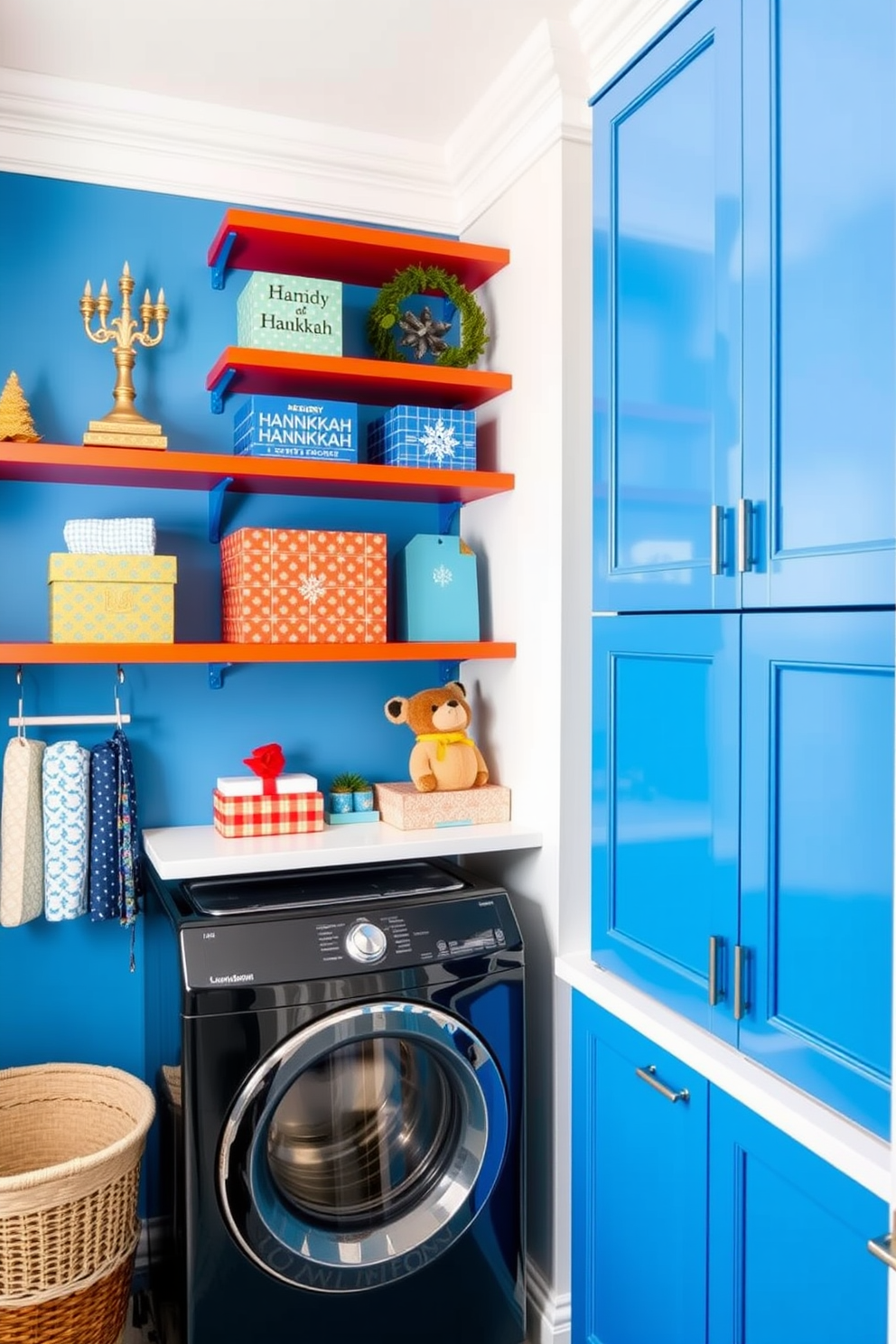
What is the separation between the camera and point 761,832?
1552mm

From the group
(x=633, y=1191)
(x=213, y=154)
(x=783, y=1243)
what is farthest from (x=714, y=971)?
(x=213, y=154)

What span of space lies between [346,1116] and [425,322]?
5.52ft

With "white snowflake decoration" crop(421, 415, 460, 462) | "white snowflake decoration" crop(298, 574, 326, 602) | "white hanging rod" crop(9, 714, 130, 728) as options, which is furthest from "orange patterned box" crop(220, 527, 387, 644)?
"white hanging rod" crop(9, 714, 130, 728)

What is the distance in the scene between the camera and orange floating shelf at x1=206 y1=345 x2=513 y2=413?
220 centimetres

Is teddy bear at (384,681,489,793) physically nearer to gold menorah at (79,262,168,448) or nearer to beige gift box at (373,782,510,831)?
beige gift box at (373,782,510,831)

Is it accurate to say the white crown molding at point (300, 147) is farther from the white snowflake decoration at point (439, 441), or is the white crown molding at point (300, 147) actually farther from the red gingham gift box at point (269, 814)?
the red gingham gift box at point (269, 814)

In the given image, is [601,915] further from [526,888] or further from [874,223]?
[874,223]

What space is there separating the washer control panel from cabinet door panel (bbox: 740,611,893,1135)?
627mm

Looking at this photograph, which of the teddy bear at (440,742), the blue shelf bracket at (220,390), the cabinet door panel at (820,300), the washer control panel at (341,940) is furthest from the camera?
the teddy bear at (440,742)

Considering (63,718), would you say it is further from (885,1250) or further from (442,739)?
(885,1250)

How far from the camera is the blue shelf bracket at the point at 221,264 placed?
2.25 m

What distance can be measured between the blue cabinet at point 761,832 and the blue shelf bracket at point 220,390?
3.21ft

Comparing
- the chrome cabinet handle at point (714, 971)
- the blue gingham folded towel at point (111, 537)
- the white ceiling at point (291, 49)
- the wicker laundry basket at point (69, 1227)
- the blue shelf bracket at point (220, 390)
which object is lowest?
the wicker laundry basket at point (69, 1227)

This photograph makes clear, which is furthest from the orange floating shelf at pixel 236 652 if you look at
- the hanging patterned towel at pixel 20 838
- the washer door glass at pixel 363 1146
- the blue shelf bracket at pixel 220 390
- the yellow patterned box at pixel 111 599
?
the washer door glass at pixel 363 1146
